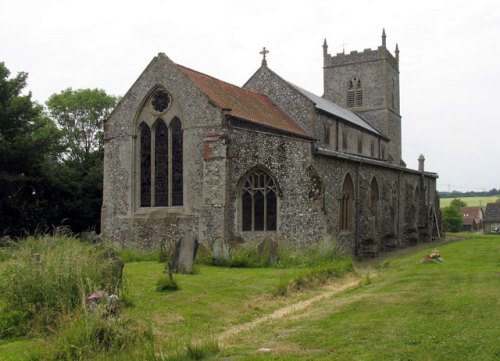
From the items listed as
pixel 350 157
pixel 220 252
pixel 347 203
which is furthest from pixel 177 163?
pixel 347 203

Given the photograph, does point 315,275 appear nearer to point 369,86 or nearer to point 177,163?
point 177,163

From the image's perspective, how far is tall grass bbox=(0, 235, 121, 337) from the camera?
9.10 meters

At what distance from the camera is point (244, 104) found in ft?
78.2

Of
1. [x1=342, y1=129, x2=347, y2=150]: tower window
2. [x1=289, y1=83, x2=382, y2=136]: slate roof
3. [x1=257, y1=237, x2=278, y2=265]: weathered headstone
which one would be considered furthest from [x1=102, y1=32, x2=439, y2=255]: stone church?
[x1=342, y1=129, x2=347, y2=150]: tower window

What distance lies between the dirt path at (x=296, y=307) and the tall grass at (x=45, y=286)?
2.53 meters

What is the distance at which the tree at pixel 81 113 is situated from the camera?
44562 millimetres

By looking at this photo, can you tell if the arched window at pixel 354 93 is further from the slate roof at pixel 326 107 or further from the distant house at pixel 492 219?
the distant house at pixel 492 219

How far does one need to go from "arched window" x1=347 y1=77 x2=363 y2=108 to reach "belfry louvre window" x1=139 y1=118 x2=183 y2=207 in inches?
1005

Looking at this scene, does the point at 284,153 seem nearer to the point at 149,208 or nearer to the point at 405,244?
the point at 149,208

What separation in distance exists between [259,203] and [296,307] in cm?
1044

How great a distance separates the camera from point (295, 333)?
8.70 metres

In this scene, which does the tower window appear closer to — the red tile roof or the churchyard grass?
the red tile roof

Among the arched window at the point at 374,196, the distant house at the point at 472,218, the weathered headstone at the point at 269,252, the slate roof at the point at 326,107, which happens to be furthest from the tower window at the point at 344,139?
the distant house at the point at 472,218

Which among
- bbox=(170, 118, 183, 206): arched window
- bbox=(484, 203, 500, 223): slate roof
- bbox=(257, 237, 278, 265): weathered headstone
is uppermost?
bbox=(170, 118, 183, 206): arched window
